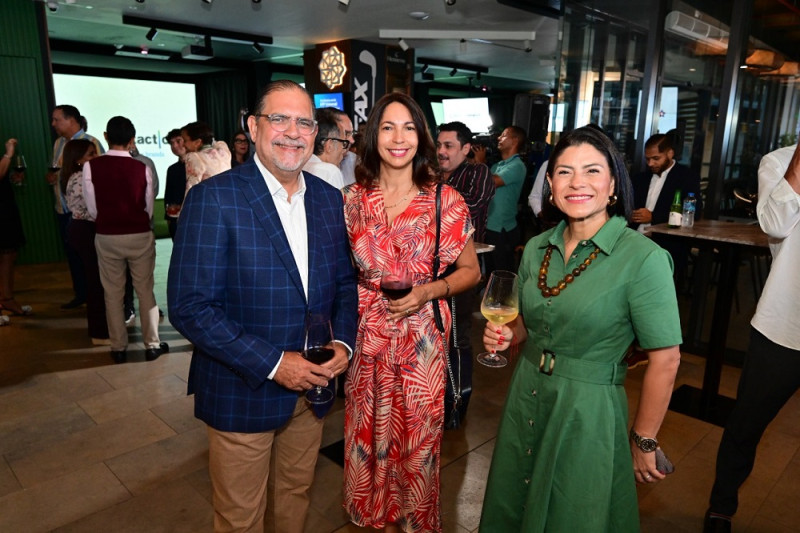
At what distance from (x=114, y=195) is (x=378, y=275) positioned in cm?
287

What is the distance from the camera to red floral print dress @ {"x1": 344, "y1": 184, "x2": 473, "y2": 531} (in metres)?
1.93

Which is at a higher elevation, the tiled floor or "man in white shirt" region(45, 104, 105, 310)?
"man in white shirt" region(45, 104, 105, 310)

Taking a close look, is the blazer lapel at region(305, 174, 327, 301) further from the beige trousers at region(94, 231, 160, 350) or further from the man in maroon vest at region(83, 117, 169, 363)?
the beige trousers at region(94, 231, 160, 350)

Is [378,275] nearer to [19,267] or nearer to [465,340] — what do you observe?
[465,340]

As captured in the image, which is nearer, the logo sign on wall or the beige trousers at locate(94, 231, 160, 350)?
the beige trousers at locate(94, 231, 160, 350)

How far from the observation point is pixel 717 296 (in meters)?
3.25

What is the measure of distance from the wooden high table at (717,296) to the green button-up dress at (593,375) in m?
1.98

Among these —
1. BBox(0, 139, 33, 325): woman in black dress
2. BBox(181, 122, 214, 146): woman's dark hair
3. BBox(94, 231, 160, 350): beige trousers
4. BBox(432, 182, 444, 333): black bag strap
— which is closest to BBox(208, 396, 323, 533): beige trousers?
BBox(432, 182, 444, 333): black bag strap

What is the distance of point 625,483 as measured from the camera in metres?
1.39

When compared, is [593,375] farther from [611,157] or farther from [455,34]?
[455,34]

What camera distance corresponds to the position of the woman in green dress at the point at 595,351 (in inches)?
50.9

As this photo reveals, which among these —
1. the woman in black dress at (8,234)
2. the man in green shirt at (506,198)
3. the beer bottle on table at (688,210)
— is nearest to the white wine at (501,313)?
the beer bottle on table at (688,210)

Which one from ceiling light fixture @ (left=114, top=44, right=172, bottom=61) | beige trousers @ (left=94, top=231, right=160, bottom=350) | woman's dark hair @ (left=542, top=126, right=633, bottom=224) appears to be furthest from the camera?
ceiling light fixture @ (left=114, top=44, right=172, bottom=61)

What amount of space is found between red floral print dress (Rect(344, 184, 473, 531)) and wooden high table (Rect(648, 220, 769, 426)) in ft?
6.24
